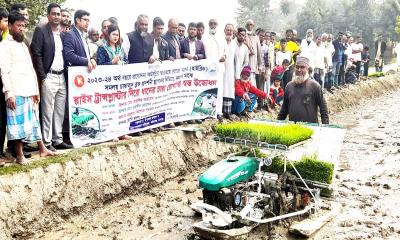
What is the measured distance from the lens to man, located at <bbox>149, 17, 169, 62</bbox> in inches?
360

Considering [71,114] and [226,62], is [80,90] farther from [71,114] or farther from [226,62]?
[226,62]

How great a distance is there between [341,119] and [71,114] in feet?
38.7

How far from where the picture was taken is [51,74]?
7195 mm

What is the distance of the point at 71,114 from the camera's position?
745cm

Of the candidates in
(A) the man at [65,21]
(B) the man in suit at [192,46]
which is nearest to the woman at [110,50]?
(A) the man at [65,21]

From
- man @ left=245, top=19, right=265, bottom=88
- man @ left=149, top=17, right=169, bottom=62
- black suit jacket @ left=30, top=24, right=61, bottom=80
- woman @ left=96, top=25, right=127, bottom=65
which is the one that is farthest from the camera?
man @ left=245, top=19, right=265, bottom=88

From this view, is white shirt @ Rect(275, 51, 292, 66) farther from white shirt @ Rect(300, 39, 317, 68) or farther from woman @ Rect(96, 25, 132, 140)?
woman @ Rect(96, 25, 132, 140)

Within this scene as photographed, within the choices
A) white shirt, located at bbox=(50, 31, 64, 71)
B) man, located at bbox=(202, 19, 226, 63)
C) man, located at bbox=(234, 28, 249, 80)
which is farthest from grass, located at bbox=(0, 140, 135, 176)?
man, located at bbox=(234, 28, 249, 80)

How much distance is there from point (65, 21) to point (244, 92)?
203 inches

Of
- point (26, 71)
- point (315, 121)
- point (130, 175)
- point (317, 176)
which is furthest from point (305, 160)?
point (26, 71)

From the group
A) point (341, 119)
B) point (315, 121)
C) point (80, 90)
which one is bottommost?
point (341, 119)

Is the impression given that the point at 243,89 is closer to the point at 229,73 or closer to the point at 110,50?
the point at 229,73

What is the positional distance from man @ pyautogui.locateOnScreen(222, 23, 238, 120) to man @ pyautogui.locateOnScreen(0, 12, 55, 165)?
5504mm

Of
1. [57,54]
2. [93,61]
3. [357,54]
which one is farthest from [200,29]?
[357,54]
